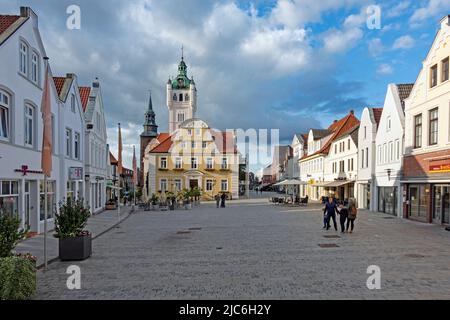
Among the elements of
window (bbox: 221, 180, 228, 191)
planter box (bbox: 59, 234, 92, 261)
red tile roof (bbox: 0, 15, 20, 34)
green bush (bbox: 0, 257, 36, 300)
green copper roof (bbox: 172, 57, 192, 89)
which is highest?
green copper roof (bbox: 172, 57, 192, 89)

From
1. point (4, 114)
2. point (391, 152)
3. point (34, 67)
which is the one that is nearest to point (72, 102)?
point (34, 67)

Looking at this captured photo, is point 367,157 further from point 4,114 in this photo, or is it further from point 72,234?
point 4,114

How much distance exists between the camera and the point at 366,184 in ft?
100

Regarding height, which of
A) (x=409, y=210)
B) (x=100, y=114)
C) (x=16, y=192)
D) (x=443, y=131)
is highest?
(x=100, y=114)

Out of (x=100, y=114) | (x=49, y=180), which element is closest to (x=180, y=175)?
(x=100, y=114)

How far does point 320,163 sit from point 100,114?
95.9 feet

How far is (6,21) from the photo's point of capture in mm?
14570

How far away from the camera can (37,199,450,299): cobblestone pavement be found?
23.2 ft

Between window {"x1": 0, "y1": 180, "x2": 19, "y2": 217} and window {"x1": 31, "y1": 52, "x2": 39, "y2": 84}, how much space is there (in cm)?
512

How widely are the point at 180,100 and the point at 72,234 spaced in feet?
249

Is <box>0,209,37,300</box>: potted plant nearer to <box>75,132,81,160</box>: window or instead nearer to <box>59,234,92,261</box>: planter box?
<box>59,234,92,261</box>: planter box

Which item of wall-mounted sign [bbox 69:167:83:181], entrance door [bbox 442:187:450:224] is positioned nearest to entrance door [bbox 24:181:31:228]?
wall-mounted sign [bbox 69:167:83:181]

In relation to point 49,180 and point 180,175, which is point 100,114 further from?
point 180,175

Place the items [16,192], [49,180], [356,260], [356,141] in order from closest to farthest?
[356,260], [16,192], [49,180], [356,141]
